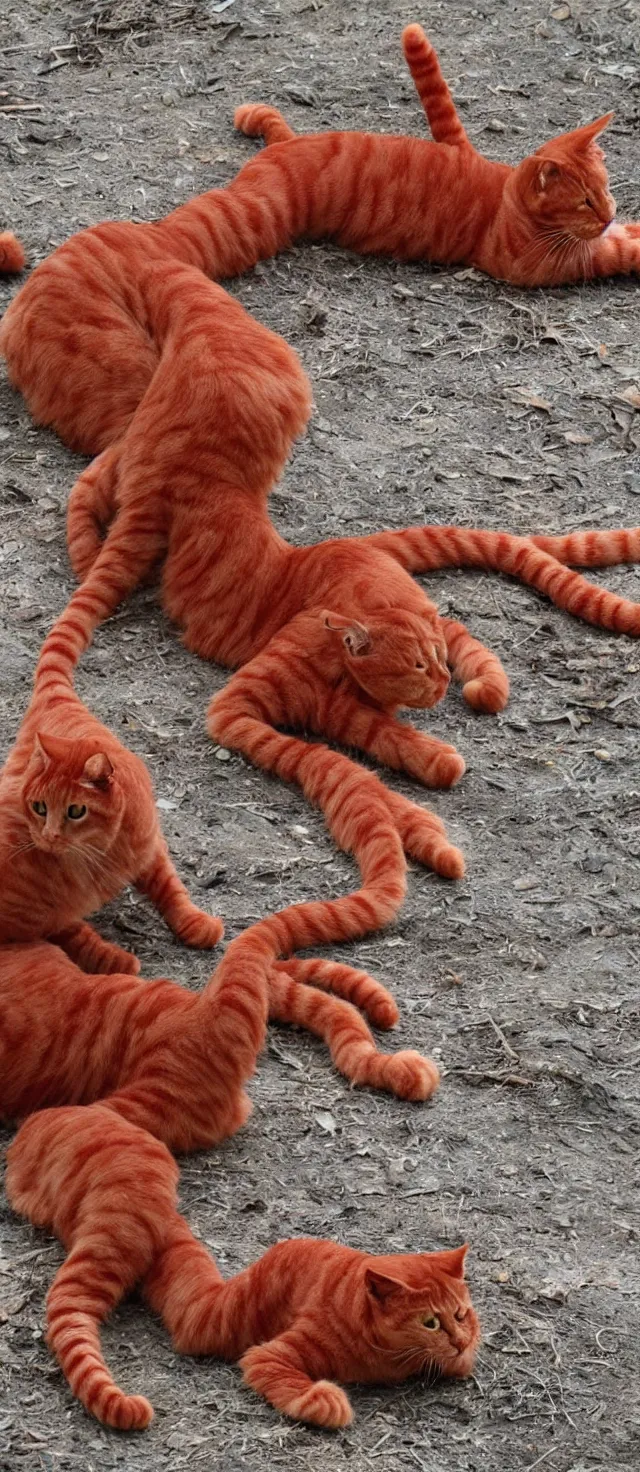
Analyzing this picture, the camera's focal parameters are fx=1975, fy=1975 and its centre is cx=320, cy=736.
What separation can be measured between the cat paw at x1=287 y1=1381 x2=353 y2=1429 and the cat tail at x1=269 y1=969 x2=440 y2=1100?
0.92 m

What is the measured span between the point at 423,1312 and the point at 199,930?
1330 mm

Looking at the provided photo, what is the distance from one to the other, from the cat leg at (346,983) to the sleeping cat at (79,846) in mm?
233

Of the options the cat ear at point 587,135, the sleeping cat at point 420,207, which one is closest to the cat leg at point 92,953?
the sleeping cat at point 420,207

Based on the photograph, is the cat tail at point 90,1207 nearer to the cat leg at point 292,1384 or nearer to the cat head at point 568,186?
the cat leg at point 292,1384

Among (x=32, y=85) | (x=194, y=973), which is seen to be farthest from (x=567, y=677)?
(x=32, y=85)

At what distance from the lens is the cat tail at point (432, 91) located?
24.7 ft

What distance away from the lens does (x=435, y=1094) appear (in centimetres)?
445

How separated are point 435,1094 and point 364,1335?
35.1 inches

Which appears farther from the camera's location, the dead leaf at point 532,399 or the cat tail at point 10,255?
the cat tail at point 10,255

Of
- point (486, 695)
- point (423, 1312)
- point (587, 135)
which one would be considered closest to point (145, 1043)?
point (423, 1312)

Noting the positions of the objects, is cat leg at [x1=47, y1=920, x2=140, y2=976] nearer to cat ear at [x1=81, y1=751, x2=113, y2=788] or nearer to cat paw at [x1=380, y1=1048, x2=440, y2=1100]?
cat ear at [x1=81, y1=751, x2=113, y2=788]

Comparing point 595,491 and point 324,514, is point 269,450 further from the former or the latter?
point 595,491

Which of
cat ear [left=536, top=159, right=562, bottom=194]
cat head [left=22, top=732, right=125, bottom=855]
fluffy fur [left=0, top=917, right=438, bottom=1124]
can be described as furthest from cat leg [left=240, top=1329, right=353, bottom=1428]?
cat ear [left=536, top=159, right=562, bottom=194]

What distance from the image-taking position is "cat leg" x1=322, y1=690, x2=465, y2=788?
5.35m
